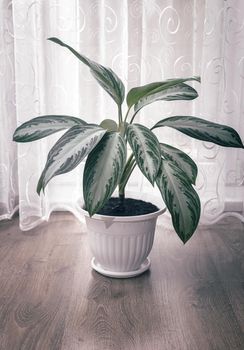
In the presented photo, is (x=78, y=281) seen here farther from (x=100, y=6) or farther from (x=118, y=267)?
(x=100, y=6)

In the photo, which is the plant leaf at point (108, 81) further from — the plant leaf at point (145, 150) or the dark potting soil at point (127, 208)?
the dark potting soil at point (127, 208)

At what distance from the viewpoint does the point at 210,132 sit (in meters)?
1.35

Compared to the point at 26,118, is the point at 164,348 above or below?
below

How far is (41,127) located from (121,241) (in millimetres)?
424

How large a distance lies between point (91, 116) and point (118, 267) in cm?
74

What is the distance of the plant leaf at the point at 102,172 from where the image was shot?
1232 millimetres

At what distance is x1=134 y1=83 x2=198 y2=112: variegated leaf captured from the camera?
4.63ft

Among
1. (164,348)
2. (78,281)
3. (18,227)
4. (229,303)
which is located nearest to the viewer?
(164,348)

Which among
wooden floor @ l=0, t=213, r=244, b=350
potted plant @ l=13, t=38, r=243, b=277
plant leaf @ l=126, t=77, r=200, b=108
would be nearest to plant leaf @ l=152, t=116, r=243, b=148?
potted plant @ l=13, t=38, r=243, b=277

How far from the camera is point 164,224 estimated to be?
1.98 meters

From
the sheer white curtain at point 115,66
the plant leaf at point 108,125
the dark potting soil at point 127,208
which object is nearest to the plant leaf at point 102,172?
the plant leaf at point 108,125

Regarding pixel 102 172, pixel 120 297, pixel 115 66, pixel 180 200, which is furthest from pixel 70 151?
pixel 115 66

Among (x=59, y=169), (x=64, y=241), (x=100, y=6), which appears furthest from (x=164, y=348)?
(x=100, y=6)

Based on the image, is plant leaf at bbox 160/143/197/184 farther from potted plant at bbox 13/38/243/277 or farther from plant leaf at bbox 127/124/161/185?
plant leaf at bbox 127/124/161/185
